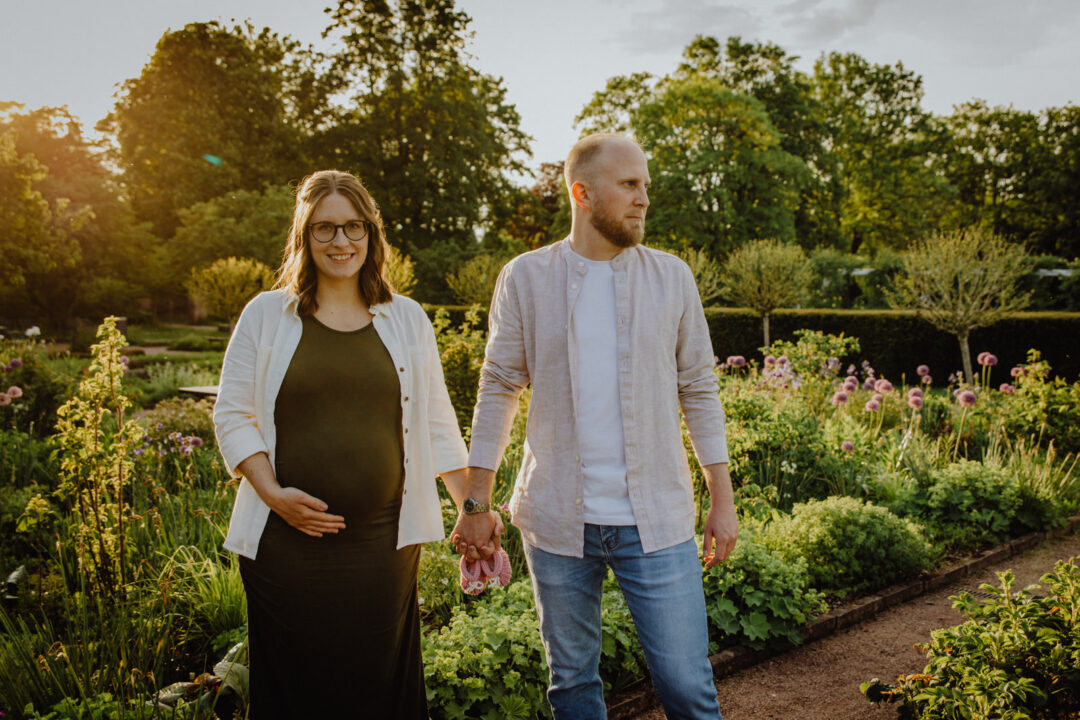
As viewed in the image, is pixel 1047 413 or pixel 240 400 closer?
pixel 240 400

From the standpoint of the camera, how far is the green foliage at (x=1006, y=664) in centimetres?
232

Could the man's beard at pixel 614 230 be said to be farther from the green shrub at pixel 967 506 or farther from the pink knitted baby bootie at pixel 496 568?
the green shrub at pixel 967 506

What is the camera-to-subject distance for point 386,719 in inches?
84.3

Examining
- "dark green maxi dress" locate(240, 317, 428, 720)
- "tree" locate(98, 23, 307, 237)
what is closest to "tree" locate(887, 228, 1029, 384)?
"dark green maxi dress" locate(240, 317, 428, 720)

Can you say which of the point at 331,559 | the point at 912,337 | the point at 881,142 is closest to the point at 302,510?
the point at 331,559

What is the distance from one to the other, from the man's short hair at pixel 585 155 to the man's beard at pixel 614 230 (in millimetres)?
103

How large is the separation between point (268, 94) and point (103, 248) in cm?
851

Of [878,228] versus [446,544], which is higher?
[878,228]

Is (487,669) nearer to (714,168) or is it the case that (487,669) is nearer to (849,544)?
(849,544)

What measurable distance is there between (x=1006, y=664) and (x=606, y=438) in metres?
1.70

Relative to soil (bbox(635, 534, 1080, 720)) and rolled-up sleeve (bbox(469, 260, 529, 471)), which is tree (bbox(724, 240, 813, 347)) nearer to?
soil (bbox(635, 534, 1080, 720))

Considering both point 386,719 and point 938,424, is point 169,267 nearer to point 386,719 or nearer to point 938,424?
point 938,424

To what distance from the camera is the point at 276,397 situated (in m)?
2.04

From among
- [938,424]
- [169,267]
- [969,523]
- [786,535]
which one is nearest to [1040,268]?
[938,424]
